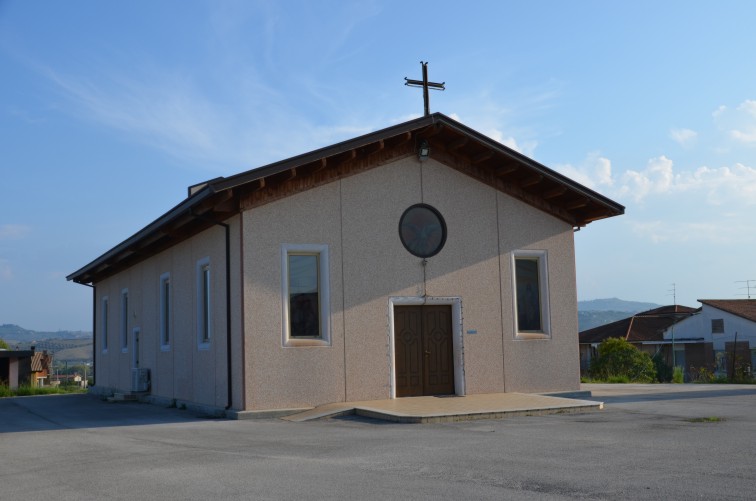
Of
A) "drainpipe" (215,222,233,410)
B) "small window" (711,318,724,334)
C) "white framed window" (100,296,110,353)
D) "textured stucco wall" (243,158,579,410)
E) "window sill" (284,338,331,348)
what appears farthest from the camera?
"small window" (711,318,724,334)

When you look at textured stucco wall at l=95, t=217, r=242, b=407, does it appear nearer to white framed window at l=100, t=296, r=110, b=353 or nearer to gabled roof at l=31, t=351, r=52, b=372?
white framed window at l=100, t=296, r=110, b=353

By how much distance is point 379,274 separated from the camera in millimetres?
15984

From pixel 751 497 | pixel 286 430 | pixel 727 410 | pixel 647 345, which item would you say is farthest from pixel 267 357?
pixel 647 345

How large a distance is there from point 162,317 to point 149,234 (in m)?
2.84

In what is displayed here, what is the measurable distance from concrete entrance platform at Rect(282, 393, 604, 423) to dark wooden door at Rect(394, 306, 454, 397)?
1.69 ft

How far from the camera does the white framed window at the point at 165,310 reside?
19.9m

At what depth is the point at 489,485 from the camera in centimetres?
749

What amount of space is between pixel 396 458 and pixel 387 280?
7143 millimetres

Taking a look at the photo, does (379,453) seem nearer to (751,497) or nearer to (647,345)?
(751,497)

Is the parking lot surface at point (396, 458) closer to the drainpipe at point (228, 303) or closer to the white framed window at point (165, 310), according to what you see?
the drainpipe at point (228, 303)

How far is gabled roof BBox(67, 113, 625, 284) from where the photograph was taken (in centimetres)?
1485

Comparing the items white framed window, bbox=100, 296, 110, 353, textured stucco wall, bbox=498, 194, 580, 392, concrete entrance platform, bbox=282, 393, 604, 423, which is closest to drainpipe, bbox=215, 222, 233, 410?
concrete entrance platform, bbox=282, 393, 604, 423

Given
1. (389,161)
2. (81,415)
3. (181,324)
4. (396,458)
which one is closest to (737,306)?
(389,161)

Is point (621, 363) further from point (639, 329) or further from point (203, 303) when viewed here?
point (639, 329)
